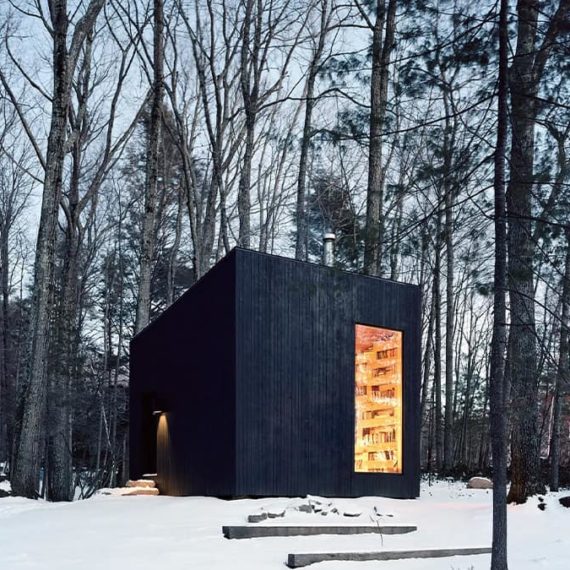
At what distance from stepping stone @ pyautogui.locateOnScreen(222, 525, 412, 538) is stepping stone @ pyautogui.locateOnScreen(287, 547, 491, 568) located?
2.71 feet

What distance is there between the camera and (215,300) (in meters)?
10.1

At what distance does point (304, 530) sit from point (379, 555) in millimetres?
1115

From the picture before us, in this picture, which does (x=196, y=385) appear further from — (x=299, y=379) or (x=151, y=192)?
(x=151, y=192)

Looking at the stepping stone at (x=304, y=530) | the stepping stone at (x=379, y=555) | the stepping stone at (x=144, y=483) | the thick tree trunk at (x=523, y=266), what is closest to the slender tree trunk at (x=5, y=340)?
the stepping stone at (x=144, y=483)

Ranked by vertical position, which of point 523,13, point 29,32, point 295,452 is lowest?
point 295,452

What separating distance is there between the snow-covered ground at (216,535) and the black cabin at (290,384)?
1.91 ft

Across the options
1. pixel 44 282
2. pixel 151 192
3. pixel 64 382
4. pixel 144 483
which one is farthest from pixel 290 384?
pixel 64 382

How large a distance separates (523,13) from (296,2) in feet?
36.4

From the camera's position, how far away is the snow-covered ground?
6.38m

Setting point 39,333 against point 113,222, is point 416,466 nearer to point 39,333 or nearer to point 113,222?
point 39,333

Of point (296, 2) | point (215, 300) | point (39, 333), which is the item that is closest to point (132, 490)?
point (39, 333)

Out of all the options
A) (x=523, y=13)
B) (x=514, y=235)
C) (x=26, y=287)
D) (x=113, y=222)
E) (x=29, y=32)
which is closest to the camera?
(x=523, y=13)

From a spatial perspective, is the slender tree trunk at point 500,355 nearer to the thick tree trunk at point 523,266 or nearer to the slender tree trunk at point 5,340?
the thick tree trunk at point 523,266

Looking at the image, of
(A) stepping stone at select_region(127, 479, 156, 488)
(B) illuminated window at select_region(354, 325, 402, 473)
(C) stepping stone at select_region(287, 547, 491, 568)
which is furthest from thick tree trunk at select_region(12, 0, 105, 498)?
(C) stepping stone at select_region(287, 547, 491, 568)
